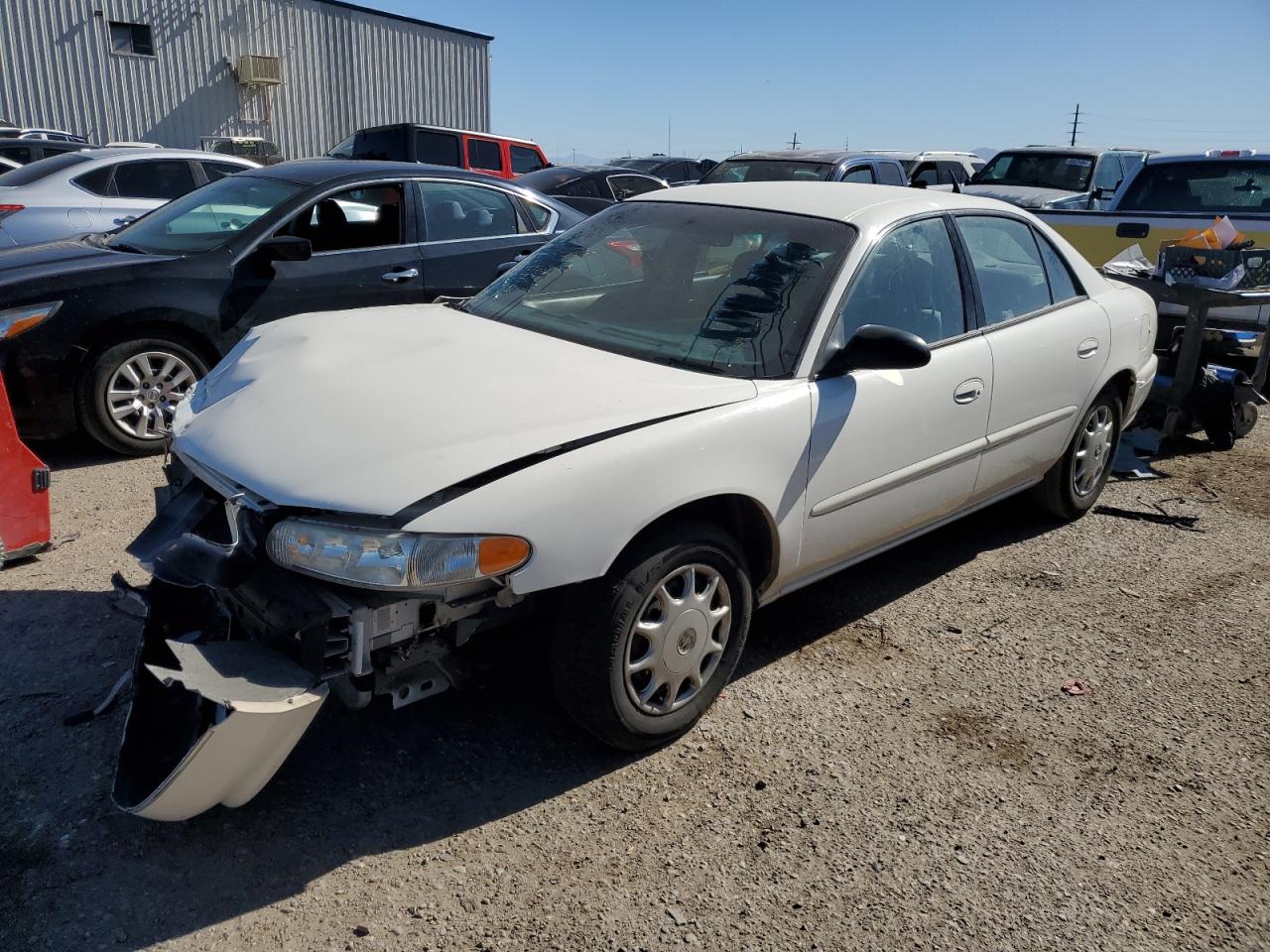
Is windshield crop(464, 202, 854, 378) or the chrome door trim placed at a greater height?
windshield crop(464, 202, 854, 378)

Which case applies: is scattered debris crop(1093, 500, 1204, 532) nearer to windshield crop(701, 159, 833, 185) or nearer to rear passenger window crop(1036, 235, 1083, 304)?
rear passenger window crop(1036, 235, 1083, 304)

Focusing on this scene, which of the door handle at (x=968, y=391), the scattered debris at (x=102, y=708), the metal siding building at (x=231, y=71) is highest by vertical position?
the metal siding building at (x=231, y=71)

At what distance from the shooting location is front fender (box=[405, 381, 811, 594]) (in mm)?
2557

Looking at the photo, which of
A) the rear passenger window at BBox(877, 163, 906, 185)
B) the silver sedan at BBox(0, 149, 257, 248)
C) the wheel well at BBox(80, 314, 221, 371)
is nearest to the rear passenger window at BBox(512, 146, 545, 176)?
the silver sedan at BBox(0, 149, 257, 248)

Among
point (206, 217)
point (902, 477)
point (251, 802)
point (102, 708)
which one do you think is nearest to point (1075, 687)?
point (902, 477)

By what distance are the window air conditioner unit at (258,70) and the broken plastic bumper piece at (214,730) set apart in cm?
2934

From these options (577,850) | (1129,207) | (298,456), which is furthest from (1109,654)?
(1129,207)

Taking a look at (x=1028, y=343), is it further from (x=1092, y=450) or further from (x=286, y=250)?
(x=286, y=250)

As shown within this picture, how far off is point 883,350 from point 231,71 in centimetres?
2987

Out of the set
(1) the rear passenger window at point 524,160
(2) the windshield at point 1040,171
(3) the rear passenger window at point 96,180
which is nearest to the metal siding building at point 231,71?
(1) the rear passenger window at point 524,160

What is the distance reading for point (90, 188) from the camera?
30.1 ft

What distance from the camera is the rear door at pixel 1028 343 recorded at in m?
4.16

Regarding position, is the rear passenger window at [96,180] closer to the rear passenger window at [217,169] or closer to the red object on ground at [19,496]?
the rear passenger window at [217,169]

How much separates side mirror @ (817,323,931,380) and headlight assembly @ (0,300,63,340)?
166 inches
